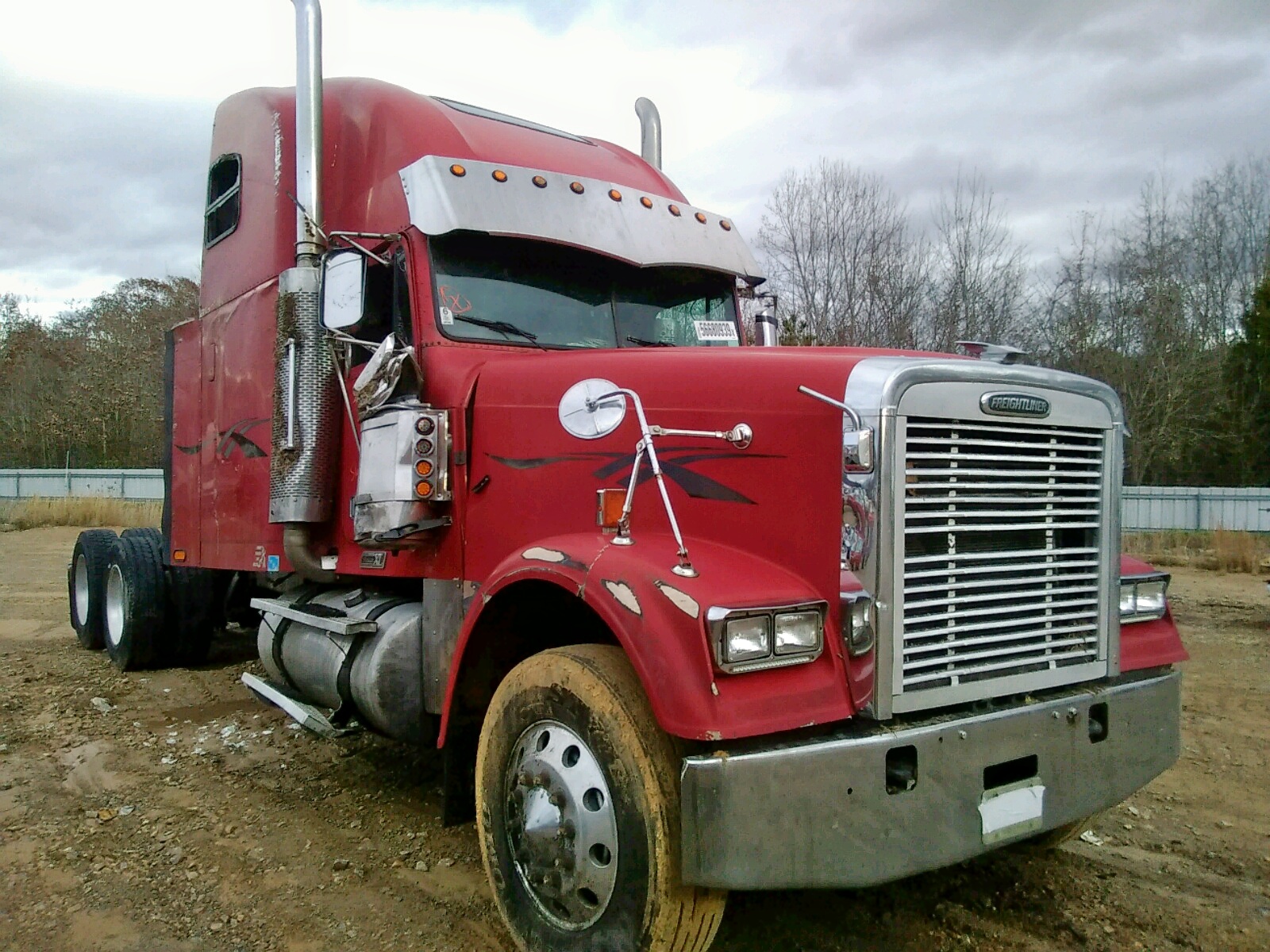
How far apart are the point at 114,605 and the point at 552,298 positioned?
5.44 meters

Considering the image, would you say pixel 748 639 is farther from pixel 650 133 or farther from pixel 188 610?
pixel 188 610

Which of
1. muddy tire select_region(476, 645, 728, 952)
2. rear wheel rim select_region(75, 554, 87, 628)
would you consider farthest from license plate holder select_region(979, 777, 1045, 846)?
rear wheel rim select_region(75, 554, 87, 628)

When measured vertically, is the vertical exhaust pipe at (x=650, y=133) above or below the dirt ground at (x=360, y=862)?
above

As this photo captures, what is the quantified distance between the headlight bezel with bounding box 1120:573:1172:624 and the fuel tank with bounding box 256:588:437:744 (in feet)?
9.02

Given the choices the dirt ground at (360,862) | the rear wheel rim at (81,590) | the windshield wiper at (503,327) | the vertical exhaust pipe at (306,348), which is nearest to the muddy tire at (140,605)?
the rear wheel rim at (81,590)

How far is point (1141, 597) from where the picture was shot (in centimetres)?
356

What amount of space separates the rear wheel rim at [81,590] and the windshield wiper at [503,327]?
229 inches

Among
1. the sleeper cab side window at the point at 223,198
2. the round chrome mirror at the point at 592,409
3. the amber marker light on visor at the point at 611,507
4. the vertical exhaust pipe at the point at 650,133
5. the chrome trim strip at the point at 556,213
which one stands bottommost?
the amber marker light on visor at the point at 611,507

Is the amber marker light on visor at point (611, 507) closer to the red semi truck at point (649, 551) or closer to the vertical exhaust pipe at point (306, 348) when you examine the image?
the red semi truck at point (649, 551)

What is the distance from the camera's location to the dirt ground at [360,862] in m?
3.37

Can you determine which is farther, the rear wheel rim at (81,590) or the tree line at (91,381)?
the tree line at (91,381)

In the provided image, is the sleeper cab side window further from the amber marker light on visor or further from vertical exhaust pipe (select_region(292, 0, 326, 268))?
the amber marker light on visor

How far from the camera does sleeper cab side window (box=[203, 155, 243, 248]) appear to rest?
5.71 m

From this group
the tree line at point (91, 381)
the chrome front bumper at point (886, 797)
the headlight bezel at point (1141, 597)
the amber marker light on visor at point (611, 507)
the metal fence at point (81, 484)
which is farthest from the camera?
the tree line at point (91, 381)
